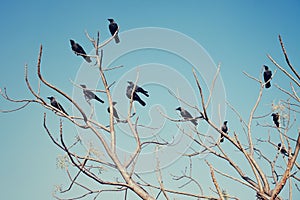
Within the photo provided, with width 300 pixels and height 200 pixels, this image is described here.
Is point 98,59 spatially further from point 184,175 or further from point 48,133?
point 184,175

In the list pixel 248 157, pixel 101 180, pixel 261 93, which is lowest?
pixel 101 180

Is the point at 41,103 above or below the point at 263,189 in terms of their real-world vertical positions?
above

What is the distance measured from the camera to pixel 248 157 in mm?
2654

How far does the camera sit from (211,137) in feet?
11.0

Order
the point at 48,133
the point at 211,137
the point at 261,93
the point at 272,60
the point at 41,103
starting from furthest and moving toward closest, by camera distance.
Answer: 1. the point at 211,137
2. the point at 261,93
3. the point at 41,103
4. the point at 272,60
5. the point at 48,133

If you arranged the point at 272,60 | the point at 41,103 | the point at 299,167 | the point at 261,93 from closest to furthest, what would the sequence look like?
the point at 272,60 < the point at 41,103 < the point at 299,167 < the point at 261,93

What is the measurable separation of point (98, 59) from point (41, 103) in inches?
24.8

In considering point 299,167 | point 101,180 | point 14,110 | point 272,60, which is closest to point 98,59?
point 14,110

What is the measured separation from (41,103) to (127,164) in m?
0.80

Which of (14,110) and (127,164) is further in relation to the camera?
(14,110)

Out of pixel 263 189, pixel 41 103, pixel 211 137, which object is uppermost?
pixel 211 137

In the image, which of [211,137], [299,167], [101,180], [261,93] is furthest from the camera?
[211,137]

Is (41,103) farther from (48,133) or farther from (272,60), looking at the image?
(272,60)

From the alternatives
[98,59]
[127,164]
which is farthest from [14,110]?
[127,164]
